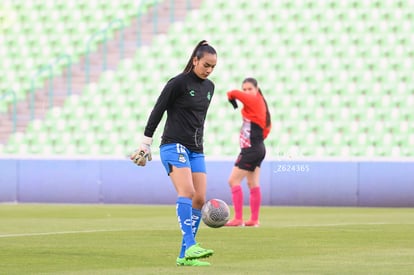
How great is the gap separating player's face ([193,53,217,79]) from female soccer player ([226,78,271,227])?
628 cm

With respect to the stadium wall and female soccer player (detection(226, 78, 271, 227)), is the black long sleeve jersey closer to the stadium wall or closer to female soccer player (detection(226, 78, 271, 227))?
female soccer player (detection(226, 78, 271, 227))

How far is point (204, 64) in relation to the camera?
398 inches

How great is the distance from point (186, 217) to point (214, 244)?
259 cm

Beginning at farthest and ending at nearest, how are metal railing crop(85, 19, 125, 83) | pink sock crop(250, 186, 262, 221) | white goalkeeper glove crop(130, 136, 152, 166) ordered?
metal railing crop(85, 19, 125, 83) < pink sock crop(250, 186, 262, 221) < white goalkeeper glove crop(130, 136, 152, 166)

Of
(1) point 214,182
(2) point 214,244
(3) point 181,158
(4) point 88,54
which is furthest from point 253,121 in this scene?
(4) point 88,54

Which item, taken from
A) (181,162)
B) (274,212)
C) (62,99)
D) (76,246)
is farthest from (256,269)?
Result: (62,99)

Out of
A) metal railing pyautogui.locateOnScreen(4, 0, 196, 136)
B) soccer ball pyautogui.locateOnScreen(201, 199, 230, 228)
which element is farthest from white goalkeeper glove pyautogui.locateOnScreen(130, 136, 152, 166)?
metal railing pyautogui.locateOnScreen(4, 0, 196, 136)

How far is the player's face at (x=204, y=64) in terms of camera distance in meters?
10.1

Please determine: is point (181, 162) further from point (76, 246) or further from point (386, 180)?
point (386, 180)

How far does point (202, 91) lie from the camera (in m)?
10.3

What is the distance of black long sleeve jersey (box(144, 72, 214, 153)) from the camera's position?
1010 centimetres

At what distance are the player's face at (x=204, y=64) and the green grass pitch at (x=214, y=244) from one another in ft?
5.92

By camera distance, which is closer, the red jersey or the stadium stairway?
the red jersey

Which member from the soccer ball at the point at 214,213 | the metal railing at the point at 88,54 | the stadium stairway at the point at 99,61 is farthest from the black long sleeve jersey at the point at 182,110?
the metal railing at the point at 88,54
